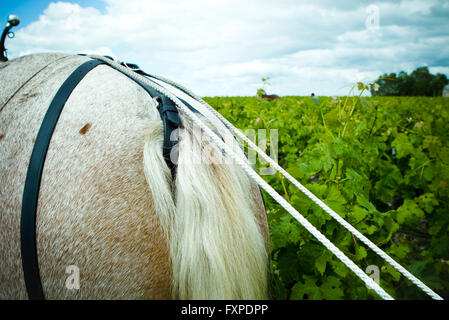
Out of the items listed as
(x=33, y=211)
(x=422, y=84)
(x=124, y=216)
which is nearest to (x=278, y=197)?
(x=124, y=216)

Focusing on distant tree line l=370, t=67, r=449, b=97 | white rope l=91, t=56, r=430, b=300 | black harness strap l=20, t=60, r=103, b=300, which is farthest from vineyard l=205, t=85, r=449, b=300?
distant tree line l=370, t=67, r=449, b=97

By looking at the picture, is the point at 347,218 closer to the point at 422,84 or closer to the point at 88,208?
the point at 88,208

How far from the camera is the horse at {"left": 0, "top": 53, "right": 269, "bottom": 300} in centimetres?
102

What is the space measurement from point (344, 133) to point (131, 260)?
A: 2007 millimetres

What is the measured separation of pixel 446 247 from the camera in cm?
242

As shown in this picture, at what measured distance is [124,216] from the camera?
1032mm

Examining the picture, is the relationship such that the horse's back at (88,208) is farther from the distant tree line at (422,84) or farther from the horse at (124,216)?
the distant tree line at (422,84)

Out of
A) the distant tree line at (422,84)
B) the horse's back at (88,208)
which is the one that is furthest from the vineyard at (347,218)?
the distant tree line at (422,84)

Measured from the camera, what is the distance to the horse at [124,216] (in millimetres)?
1021

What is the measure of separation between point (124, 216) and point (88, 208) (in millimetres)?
133

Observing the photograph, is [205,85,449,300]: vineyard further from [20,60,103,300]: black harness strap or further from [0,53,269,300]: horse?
[20,60,103,300]: black harness strap

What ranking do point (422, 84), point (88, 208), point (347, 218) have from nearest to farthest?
point (88, 208) < point (347, 218) < point (422, 84)

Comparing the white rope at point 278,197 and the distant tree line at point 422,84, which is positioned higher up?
the distant tree line at point 422,84
